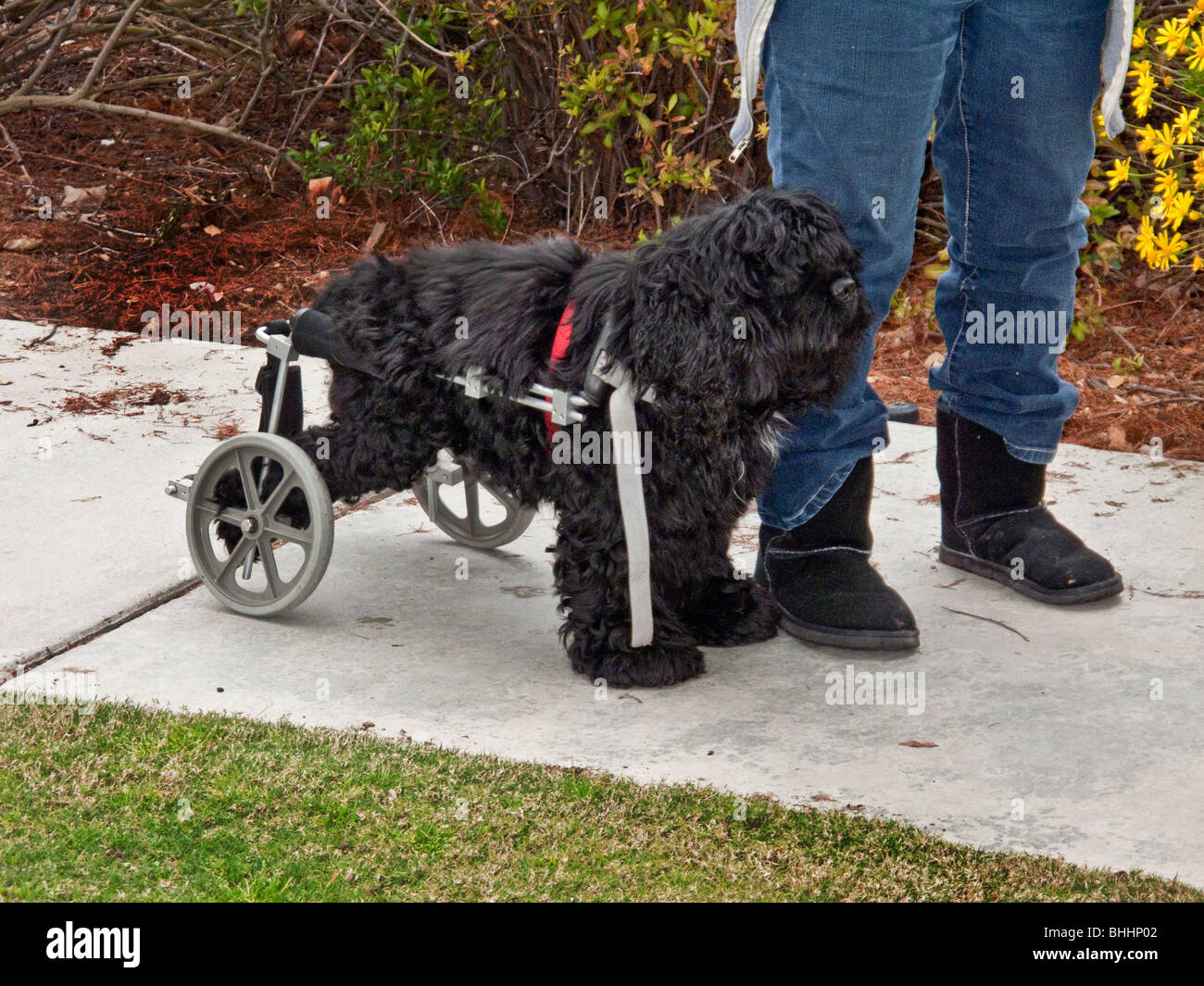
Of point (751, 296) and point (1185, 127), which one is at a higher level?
point (1185, 127)

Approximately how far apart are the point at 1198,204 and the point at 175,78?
4507 millimetres

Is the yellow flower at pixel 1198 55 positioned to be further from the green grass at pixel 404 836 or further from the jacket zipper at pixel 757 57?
the green grass at pixel 404 836

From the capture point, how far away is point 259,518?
3.26 meters

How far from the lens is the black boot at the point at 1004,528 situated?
3367mm

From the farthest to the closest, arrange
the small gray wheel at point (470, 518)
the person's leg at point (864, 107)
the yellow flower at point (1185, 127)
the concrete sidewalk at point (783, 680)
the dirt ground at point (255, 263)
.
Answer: the dirt ground at point (255, 263), the yellow flower at point (1185, 127), the small gray wheel at point (470, 518), the person's leg at point (864, 107), the concrete sidewalk at point (783, 680)

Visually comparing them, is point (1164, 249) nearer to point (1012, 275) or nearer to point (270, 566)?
point (1012, 275)

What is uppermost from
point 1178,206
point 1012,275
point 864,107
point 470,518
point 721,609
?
point 864,107

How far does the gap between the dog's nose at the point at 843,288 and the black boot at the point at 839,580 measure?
22.7 inches

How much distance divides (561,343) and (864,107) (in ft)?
2.51

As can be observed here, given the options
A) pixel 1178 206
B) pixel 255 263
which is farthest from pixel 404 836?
pixel 255 263

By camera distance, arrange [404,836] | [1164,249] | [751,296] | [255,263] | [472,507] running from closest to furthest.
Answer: [404,836]
[751,296]
[472,507]
[1164,249]
[255,263]

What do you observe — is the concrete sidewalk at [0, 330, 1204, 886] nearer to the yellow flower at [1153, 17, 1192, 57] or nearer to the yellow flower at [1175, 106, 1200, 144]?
the yellow flower at [1175, 106, 1200, 144]

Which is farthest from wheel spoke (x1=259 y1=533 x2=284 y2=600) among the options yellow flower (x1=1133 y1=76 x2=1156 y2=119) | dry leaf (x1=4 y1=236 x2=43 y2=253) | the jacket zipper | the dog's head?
dry leaf (x1=4 y1=236 x2=43 y2=253)

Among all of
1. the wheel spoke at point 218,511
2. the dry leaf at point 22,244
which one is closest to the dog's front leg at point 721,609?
the wheel spoke at point 218,511
